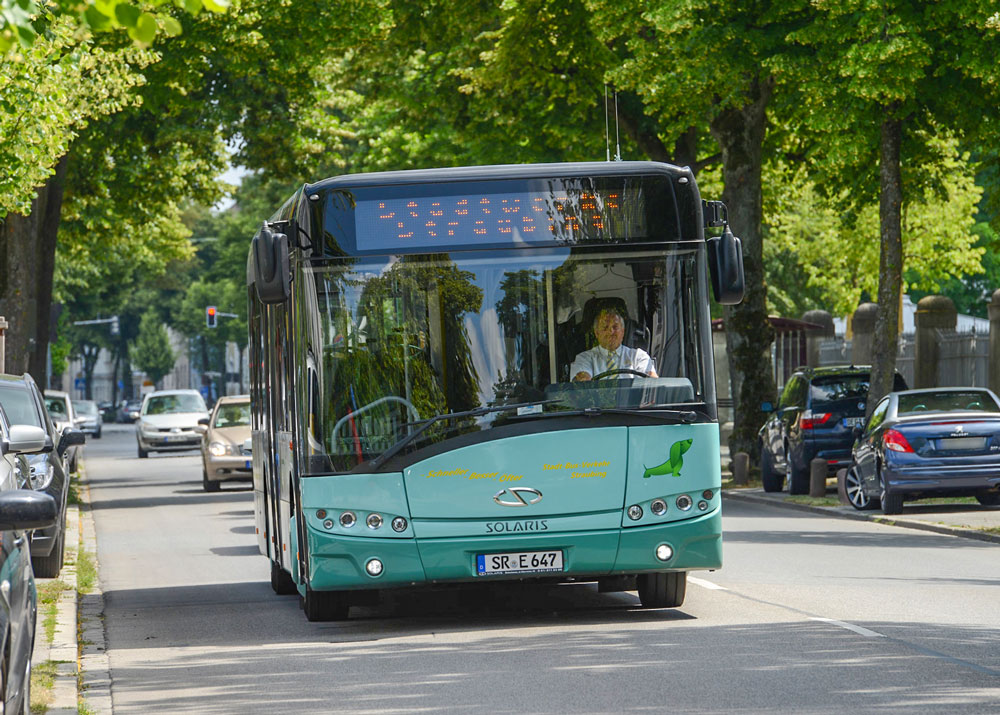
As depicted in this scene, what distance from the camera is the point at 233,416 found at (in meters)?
Result: 31.9

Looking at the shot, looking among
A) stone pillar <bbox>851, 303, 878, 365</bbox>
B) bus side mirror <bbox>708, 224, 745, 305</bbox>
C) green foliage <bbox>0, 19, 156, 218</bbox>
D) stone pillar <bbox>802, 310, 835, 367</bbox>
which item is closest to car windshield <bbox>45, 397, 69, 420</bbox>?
stone pillar <bbox>802, 310, 835, 367</bbox>

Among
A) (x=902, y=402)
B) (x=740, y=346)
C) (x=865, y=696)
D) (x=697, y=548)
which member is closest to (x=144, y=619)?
(x=697, y=548)

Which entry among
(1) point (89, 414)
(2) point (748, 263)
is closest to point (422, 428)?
(2) point (748, 263)

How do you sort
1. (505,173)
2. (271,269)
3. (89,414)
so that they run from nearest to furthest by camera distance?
1. (271,269)
2. (505,173)
3. (89,414)

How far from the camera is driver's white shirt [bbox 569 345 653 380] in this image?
35.4 feet

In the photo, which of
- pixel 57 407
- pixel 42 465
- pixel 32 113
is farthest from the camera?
pixel 57 407

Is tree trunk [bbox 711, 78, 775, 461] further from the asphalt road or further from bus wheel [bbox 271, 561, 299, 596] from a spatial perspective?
bus wheel [bbox 271, 561, 299, 596]

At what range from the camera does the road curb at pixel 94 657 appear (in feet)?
29.1

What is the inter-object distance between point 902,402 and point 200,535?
8503 millimetres

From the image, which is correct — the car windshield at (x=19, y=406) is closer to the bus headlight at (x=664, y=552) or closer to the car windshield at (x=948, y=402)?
the bus headlight at (x=664, y=552)

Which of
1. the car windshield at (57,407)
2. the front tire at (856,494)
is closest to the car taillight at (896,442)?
the front tire at (856,494)

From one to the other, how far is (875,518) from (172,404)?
1170 inches

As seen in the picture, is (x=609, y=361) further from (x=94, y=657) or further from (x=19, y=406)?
(x=19, y=406)

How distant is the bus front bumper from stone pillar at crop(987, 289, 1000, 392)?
18742 millimetres
